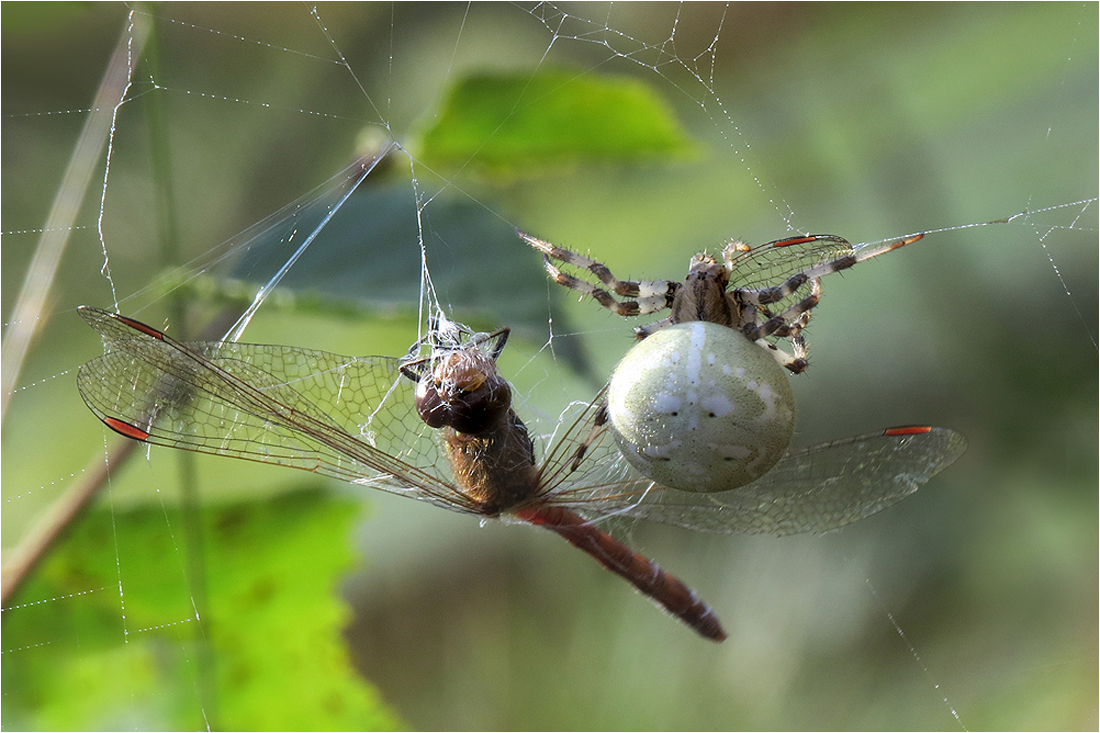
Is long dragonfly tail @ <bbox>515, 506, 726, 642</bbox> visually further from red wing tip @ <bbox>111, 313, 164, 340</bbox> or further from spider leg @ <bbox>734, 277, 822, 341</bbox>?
red wing tip @ <bbox>111, 313, 164, 340</bbox>

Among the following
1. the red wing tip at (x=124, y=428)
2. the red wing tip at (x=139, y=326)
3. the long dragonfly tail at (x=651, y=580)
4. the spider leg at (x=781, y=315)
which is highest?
the spider leg at (x=781, y=315)

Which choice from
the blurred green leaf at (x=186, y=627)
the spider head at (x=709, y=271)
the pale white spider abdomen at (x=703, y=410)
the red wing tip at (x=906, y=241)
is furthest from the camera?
the blurred green leaf at (x=186, y=627)

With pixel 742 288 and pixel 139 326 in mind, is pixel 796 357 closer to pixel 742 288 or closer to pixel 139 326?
pixel 742 288

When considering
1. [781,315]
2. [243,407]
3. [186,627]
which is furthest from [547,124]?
[186,627]

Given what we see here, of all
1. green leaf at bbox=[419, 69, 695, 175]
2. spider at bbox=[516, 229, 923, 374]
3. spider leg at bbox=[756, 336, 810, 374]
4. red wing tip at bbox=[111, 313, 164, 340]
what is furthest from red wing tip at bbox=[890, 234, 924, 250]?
red wing tip at bbox=[111, 313, 164, 340]

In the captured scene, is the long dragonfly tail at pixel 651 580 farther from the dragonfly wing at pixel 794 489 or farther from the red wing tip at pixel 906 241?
the red wing tip at pixel 906 241

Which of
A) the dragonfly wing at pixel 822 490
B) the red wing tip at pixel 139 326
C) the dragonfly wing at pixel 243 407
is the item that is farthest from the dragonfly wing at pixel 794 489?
the red wing tip at pixel 139 326
